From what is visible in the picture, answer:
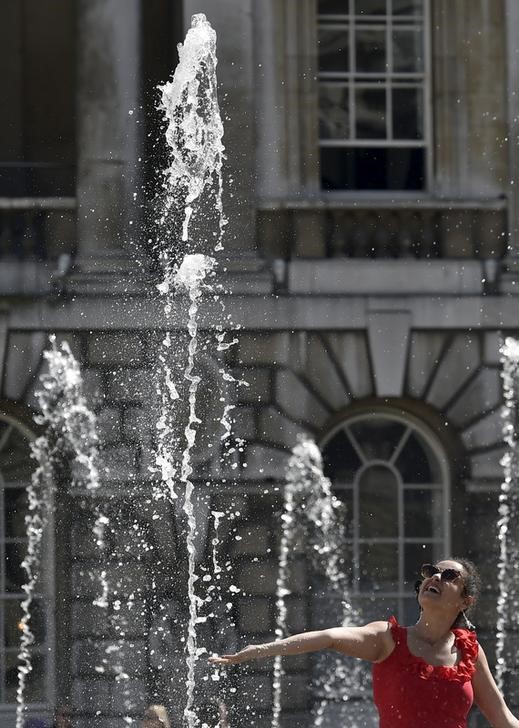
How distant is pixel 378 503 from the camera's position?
10844 millimetres

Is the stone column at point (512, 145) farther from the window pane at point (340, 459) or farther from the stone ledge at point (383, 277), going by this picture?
the window pane at point (340, 459)

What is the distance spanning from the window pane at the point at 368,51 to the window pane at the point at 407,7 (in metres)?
0.19

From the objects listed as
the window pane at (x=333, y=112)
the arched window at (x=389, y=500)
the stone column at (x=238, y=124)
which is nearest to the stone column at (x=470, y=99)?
the window pane at (x=333, y=112)

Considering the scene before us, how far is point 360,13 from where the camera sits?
36.7ft

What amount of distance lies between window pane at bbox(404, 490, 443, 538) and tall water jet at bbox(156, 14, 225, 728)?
4.44 feet

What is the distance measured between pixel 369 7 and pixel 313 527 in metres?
3.37

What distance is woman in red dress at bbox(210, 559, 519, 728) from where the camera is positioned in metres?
4.70

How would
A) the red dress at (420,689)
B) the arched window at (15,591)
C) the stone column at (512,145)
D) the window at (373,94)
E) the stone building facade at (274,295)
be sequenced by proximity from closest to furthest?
the red dress at (420,689)
the arched window at (15,591)
the stone building facade at (274,295)
the stone column at (512,145)
the window at (373,94)

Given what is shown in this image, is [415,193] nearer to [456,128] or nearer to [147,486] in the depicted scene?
[456,128]

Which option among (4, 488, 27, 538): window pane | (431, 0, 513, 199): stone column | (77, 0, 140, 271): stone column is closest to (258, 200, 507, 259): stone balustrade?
(431, 0, 513, 199): stone column

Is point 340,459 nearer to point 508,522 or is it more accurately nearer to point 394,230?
point 508,522

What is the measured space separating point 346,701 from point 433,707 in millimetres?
5995

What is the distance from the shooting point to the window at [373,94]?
11.1m

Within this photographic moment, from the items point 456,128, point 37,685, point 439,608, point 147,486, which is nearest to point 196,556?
point 147,486
